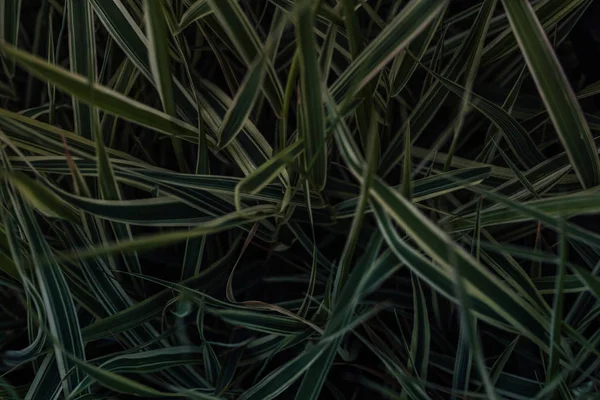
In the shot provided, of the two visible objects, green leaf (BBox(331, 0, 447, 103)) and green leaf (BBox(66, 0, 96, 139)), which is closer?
green leaf (BBox(331, 0, 447, 103))

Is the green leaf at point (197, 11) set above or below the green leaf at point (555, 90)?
above

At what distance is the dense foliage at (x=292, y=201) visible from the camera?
443 mm

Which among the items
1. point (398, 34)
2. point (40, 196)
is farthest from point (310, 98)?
point (40, 196)

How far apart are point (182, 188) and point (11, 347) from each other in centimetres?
29

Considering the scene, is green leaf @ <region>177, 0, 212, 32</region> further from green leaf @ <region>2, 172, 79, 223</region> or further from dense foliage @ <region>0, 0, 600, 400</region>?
green leaf @ <region>2, 172, 79, 223</region>

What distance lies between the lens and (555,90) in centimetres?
44

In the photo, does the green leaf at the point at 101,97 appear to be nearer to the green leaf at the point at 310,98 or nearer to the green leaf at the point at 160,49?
the green leaf at the point at 160,49

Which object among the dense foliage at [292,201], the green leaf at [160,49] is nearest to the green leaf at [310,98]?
the dense foliage at [292,201]

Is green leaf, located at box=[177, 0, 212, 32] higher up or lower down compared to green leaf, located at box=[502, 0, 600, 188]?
higher up

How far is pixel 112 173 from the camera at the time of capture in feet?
1.60

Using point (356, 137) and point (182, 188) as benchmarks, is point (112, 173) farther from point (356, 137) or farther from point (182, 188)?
point (356, 137)

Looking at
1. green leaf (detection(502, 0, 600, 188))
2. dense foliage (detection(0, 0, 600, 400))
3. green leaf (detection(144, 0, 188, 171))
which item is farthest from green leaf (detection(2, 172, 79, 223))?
green leaf (detection(502, 0, 600, 188))

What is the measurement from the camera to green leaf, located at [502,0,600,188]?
418 millimetres

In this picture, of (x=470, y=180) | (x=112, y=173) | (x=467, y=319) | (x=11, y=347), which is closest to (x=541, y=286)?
(x=470, y=180)
